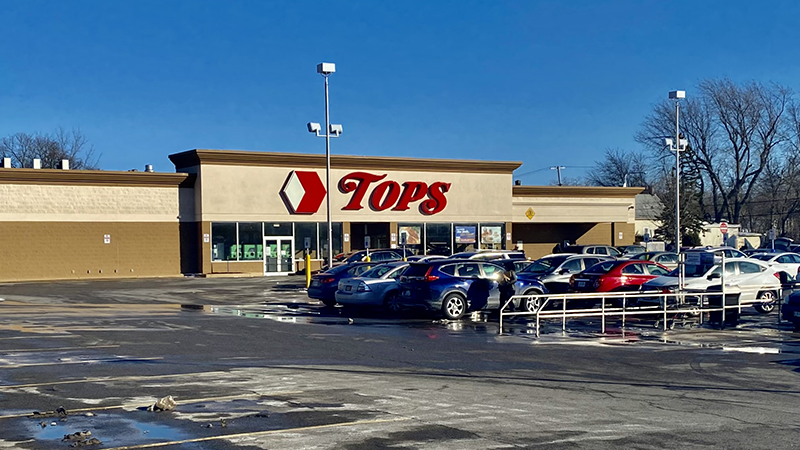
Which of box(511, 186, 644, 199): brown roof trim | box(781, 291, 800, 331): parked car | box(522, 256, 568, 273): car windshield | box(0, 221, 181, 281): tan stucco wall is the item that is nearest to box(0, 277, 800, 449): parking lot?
box(781, 291, 800, 331): parked car

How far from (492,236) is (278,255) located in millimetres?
14043

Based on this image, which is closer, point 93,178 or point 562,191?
point 93,178

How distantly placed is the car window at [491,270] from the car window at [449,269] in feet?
2.91

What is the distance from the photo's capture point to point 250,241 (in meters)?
48.3

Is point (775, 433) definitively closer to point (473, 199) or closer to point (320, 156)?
point (320, 156)

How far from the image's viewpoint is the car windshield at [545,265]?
91.3 ft

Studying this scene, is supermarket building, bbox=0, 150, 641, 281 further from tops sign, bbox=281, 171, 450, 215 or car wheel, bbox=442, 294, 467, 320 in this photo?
car wheel, bbox=442, 294, 467, 320

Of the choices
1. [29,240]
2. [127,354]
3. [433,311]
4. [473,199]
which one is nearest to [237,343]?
[127,354]

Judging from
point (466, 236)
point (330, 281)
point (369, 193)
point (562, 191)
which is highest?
point (562, 191)

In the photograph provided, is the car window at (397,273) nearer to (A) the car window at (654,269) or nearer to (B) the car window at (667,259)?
(A) the car window at (654,269)

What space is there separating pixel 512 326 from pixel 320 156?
96.0 ft

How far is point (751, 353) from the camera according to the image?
1625cm

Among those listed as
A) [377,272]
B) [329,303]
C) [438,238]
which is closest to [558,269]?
[377,272]

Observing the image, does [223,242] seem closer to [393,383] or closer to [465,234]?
[465,234]
